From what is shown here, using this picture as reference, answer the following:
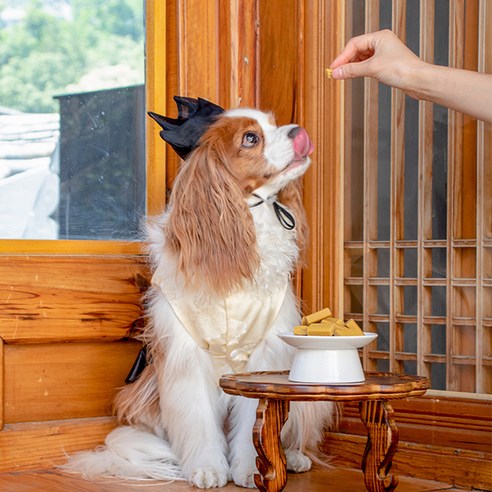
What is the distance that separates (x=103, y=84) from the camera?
8.63 feet

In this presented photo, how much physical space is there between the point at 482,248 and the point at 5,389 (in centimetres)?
130

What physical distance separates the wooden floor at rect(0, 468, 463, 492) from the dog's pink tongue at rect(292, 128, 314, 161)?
0.81 meters

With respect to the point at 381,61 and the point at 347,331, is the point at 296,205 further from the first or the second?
the point at 347,331

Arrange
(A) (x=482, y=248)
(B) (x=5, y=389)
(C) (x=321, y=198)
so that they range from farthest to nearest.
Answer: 1. (C) (x=321, y=198)
2. (B) (x=5, y=389)
3. (A) (x=482, y=248)

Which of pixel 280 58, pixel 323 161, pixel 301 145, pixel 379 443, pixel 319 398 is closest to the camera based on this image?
pixel 319 398

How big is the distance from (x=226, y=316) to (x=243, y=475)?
39 cm

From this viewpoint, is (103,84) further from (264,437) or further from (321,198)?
(264,437)

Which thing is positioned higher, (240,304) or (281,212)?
(281,212)

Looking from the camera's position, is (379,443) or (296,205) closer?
(379,443)

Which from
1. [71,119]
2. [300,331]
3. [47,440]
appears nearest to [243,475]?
[300,331]

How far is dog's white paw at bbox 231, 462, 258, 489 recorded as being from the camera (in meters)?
2.11

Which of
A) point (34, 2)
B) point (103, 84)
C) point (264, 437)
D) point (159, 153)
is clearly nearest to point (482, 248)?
point (264, 437)

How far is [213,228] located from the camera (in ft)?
7.14

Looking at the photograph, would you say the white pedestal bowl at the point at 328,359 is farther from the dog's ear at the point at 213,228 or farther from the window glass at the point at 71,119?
the window glass at the point at 71,119
